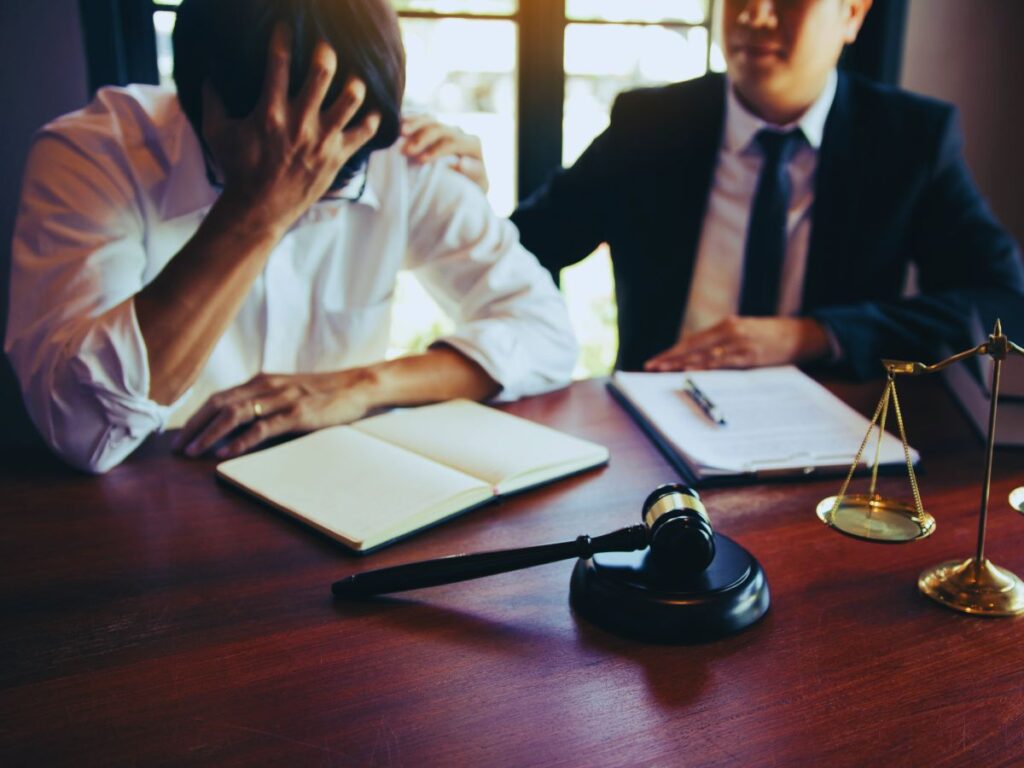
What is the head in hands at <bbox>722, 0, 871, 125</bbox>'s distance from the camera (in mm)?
1789

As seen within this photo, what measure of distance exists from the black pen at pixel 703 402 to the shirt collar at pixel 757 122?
84 cm

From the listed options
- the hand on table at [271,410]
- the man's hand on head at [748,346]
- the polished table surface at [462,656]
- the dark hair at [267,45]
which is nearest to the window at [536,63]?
the man's hand on head at [748,346]

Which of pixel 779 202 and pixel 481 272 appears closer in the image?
pixel 481 272

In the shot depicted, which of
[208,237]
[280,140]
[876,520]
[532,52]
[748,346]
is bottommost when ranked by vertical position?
[748,346]

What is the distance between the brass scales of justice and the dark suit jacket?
96 centimetres

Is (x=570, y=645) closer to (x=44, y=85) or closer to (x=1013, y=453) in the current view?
(x=1013, y=453)

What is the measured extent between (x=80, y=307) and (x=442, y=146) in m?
0.71

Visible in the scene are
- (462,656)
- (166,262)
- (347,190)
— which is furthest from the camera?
(347,190)

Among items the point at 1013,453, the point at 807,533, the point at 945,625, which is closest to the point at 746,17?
the point at 1013,453

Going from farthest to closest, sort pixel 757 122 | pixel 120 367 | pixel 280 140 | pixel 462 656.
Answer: pixel 757 122
pixel 280 140
pixel 120 367
pixel 462 656

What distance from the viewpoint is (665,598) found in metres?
0.72

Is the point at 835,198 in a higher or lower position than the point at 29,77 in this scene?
lower

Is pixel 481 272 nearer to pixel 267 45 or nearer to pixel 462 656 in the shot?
pixel 267 45

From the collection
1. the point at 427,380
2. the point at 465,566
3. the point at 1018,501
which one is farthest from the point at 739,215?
the point at 465,566
